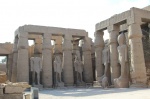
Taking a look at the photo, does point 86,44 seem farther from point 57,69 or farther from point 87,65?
point 57,69

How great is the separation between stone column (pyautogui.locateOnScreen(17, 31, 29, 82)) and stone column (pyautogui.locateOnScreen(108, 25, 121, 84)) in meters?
7.02

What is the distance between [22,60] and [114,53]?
7579 mm

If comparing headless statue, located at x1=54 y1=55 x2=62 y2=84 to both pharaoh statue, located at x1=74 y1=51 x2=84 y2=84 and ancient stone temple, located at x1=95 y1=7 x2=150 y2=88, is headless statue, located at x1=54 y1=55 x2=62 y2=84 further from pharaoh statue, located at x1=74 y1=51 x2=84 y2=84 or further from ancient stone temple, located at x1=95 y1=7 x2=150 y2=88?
ancient stone temple, located at x1=95 y1=7 x2=150 y2=88

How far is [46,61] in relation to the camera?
65.6 ft

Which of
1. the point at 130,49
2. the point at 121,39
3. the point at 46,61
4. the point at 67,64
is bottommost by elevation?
the point at 67,64

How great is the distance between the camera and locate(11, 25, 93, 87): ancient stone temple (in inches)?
757

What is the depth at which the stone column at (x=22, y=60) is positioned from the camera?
18750 mm

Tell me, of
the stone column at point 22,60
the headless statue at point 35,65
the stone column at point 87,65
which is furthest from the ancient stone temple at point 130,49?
the stone column at point 22,60

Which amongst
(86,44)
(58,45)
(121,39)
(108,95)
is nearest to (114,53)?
(121,39)

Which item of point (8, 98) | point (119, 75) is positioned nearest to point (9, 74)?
point (119, 75)

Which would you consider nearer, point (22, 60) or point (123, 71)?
point (123, 71)

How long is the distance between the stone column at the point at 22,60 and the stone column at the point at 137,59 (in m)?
8.72

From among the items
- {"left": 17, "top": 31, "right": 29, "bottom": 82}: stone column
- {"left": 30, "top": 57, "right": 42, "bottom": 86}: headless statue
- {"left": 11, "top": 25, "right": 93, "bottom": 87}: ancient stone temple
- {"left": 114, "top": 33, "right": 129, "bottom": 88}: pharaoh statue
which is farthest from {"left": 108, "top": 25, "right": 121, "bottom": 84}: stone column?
{"left": 17, "top": 31, "right": 29, "bottom": 82}: stone column

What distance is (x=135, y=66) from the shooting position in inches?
587
